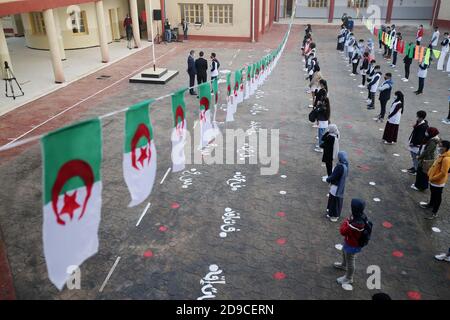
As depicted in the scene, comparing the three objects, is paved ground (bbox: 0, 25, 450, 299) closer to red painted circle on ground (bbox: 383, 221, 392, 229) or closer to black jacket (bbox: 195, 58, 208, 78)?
red painted circle on ground (bbox: 383, 221, 392, 229)

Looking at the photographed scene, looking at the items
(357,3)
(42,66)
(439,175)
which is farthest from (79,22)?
(357,3)

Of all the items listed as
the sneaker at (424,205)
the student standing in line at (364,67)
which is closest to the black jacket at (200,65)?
the student standing in line at (364,67)

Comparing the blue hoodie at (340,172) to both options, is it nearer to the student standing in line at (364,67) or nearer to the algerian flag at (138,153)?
the algerian flag at (138,153)

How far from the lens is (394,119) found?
11602mm

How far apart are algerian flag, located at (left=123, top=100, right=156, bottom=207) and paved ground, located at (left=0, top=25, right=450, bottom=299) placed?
1683 mm

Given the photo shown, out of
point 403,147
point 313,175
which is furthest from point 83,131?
point 403,147

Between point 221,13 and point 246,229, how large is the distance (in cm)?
2572

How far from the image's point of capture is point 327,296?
6379 mm

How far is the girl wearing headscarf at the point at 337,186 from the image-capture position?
764 cm

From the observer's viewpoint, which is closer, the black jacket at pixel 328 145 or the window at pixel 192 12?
the black jacket at pixel 328 145

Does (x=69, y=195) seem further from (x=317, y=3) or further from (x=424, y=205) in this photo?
(x=317, y=3)

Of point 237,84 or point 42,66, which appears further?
point 42,66

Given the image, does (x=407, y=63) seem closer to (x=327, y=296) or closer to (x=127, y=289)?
(x=327, y=296)

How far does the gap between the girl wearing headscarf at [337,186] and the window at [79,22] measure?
2406cm
